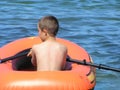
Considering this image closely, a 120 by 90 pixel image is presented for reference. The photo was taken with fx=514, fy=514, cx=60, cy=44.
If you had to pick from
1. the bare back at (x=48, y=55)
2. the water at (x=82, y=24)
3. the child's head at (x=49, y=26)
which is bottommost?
the water at (x=82, y=24)

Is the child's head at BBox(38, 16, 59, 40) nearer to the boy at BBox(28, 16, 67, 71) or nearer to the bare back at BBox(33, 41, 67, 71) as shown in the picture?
the boy at BBox(28, 16, 67, 71)

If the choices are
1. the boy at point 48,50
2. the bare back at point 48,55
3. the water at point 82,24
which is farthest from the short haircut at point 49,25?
the water at point 82,24

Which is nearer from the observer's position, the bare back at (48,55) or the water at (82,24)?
the bare back at (48,55)

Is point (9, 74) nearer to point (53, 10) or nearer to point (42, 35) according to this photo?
point (42, 35)

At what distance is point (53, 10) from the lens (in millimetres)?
11195

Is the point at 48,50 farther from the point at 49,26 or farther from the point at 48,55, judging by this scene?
the point at 49,26

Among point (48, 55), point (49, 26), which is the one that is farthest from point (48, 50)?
point (49, 26)

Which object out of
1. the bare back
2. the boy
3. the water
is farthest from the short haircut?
the water

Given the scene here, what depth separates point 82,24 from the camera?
32.1 ft

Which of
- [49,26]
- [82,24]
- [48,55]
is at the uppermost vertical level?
[49,26]

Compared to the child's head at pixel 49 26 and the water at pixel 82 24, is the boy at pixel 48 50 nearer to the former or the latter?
the child's head at pixel 49 26

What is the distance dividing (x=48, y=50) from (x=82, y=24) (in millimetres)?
5075

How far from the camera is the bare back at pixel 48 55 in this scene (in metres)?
4.76

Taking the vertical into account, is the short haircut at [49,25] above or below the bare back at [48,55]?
above
